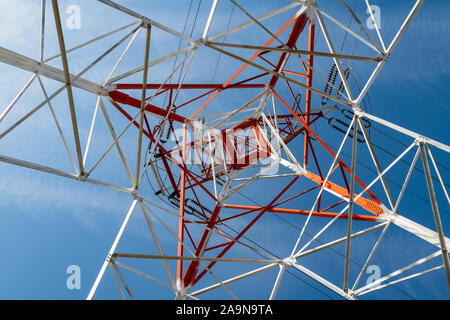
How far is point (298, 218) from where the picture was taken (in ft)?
106

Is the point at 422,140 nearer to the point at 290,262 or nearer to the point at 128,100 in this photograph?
the point at 290,262

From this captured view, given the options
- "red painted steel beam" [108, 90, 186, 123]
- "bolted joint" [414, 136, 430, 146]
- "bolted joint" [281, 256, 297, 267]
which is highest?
"red painted steel beam" [108, 90, 186, 123]

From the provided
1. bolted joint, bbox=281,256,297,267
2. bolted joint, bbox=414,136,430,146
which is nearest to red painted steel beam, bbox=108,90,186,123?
bolted joint, bbox=281,256,297,267

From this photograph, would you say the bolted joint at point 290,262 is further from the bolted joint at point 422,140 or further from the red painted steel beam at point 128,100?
the red painted steel beam at point 128,100

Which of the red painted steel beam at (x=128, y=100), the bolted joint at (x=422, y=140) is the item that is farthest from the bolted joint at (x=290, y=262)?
the red painted steel beam at (x=128, y=100)

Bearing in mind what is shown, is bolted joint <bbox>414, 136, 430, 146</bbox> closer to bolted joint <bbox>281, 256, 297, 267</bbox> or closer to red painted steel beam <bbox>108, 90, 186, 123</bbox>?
bolted joint <bbox>281, 256, 297, 267</bbox>

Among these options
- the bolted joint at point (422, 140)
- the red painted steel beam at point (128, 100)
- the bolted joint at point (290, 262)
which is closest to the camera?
the bolted joint at point (422, 140)

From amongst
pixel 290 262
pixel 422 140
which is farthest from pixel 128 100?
pixel 422 140

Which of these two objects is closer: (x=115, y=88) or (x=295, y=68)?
(x=115, y=88)

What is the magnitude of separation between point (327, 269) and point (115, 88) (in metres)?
29.8

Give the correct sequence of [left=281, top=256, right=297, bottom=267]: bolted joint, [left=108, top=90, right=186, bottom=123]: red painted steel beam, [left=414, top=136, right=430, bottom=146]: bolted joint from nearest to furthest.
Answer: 1. [left=414, top=136, right=430, bottom=146]: bolted joint
2. [left=108, top=90, right=186, bottom=123]: red painted steel beam
3. [left=281, top=256, right=297, bottom=267]: bolted joint
